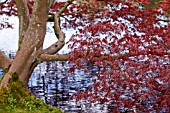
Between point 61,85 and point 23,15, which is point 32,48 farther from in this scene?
point 61,85

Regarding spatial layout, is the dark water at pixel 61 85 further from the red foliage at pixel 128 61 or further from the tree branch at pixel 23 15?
the tree branch at pixel 23 15

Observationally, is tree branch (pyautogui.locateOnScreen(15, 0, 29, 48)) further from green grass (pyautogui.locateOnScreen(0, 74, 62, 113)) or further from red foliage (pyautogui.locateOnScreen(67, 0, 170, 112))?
red foliage (pyautogui.locateOnScreen(67, 0, 170, 112))

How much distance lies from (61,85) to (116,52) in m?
4.78

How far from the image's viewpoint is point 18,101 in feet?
20.8

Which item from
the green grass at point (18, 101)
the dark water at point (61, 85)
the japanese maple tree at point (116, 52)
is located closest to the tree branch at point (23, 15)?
the japanese maple tree at point (116, 52)

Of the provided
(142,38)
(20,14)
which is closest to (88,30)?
(142,38)

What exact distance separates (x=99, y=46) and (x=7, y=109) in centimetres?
192

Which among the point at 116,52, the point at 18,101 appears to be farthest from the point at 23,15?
the point at 116,52

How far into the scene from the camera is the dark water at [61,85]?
848 centimetres

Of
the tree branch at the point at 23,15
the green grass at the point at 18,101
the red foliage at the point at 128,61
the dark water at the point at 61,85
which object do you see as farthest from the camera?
the dark water at the point at 61,85

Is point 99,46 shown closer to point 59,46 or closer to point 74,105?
point 59,46

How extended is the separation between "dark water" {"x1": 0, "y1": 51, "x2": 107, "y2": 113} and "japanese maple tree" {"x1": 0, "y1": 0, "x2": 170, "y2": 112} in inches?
69.3

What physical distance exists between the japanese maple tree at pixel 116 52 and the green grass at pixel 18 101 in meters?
0.25

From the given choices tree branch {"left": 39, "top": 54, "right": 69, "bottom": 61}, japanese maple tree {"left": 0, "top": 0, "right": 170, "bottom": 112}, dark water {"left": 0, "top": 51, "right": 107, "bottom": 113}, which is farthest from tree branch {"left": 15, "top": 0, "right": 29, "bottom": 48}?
dark water {"left": 0, "top": 51, "right": 107, "bottom": 113}
